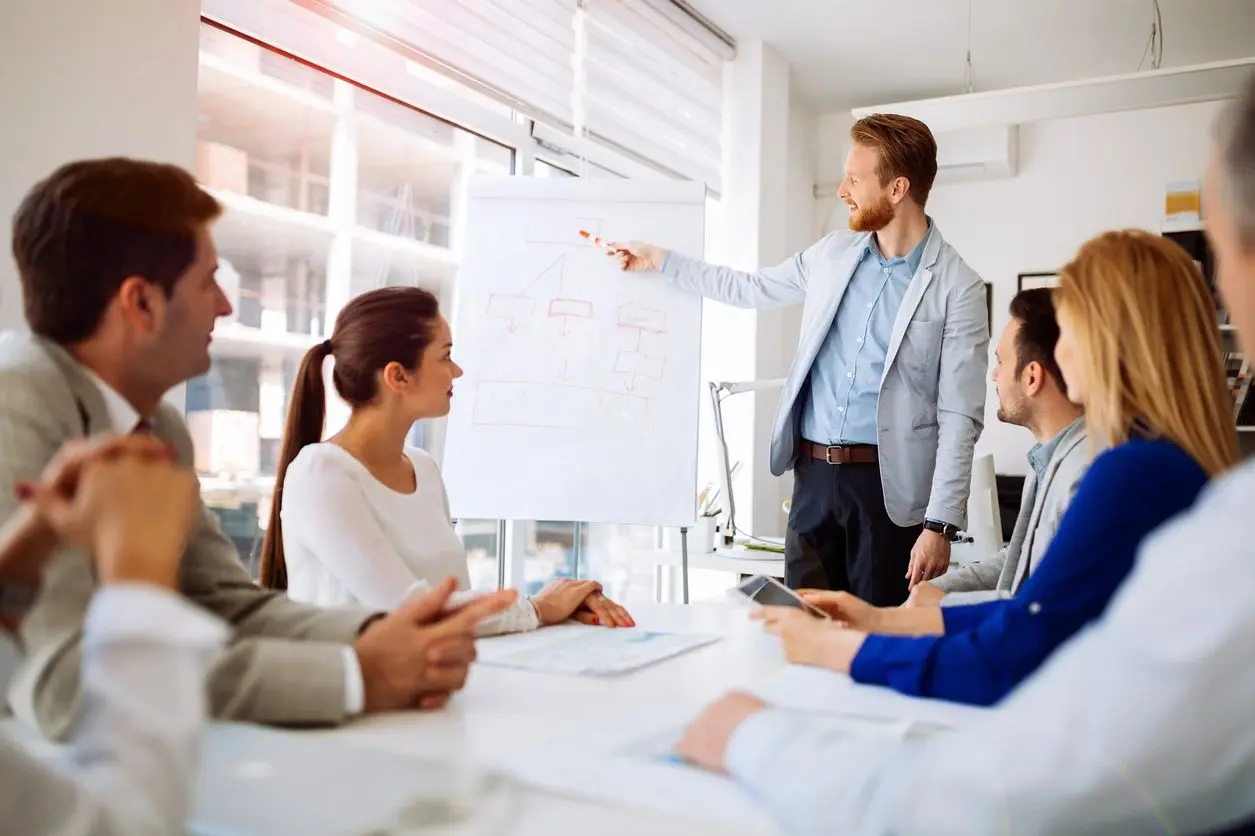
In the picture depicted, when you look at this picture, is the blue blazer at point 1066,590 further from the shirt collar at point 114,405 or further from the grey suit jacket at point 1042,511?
the shirt collar at point 114,405

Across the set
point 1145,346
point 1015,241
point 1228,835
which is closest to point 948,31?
point 1015,241

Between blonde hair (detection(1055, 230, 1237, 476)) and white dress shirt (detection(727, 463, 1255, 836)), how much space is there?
16.6 inches

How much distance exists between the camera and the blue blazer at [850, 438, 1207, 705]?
0.96 meters

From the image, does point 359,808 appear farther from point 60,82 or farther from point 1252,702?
point 60,82

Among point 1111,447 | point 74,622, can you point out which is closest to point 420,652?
point 74,622

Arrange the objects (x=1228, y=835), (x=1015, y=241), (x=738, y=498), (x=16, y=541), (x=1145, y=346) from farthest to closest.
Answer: (x=1015, y=241), (x=738, y=498), (x=1145, y=346), (x=1228, y=835), (x=16, y=541)

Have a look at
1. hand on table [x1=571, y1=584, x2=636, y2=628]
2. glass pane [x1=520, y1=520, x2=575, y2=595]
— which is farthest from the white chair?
hand on table [x1=571, y1=584, x2=636, y2=628]

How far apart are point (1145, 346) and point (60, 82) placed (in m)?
1.87

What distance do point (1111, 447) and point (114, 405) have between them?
0.91 meters

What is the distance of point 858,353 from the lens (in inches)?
102

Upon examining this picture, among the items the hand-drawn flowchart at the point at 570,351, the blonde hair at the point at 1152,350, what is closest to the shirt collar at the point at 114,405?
the blonde hair at the point at 1152,350

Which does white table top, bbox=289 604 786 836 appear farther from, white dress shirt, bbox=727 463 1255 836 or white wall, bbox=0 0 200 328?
white wall, bbox=0 0 200 328

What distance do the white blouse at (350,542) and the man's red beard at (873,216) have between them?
140 cm

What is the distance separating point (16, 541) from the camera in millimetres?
596
